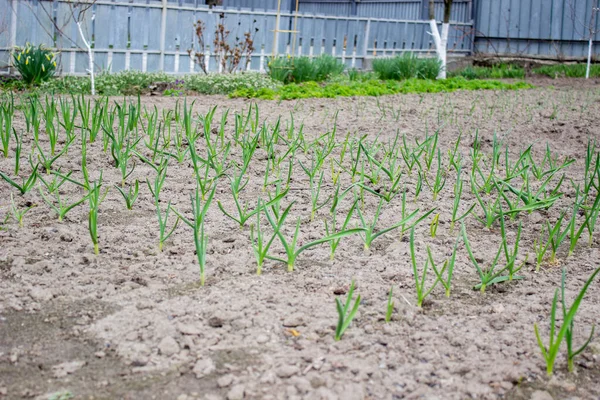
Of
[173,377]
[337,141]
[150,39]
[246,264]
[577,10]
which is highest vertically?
[577,10]

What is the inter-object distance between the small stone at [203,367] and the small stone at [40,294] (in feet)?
2.17

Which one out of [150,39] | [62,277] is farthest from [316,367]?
[150,39]

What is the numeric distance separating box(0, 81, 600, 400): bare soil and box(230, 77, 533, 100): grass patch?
4045 mm

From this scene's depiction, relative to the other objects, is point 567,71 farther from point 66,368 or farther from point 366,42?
point 66,368

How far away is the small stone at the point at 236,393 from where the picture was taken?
171 cm

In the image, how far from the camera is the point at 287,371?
1813mm

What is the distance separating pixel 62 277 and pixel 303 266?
837mm

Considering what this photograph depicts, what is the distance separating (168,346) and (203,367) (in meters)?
0.14

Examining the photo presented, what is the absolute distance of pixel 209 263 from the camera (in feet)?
8.38

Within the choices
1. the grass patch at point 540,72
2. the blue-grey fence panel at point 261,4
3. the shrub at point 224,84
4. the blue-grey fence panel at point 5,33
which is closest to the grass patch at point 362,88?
the shrub at point 224,84

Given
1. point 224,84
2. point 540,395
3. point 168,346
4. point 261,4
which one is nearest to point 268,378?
point 168,346

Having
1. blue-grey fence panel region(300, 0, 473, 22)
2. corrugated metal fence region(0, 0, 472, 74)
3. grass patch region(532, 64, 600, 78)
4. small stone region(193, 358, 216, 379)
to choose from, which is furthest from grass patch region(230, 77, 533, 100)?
blue-grey fence panel region(300, 0, 473, 22)

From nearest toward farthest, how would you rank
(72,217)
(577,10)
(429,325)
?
(429,325) < (72,217) < (577,10)

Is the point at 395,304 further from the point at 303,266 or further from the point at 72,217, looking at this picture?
the point at 72,217
